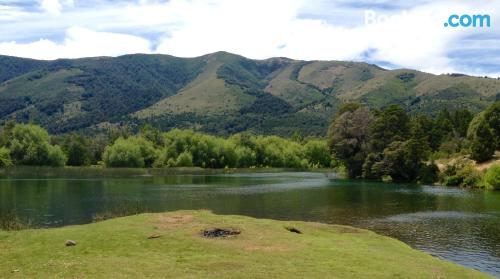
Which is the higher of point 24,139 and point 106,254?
point 24,139

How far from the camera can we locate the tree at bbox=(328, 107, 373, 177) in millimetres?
130375

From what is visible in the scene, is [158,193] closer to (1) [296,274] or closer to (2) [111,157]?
(1) [296,274]

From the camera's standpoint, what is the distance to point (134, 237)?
3131 cm

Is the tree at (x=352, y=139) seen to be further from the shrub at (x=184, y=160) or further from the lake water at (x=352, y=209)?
the shrub at (x=184, y=160)

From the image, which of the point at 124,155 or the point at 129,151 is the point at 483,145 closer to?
the point at 129,151

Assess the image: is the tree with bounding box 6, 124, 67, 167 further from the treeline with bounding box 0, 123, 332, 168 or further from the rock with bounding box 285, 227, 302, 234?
the rock with bounding box 285, 227, 302, 234

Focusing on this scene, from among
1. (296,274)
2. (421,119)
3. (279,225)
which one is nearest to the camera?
(296,274)

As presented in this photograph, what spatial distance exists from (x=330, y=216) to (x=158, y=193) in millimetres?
36626

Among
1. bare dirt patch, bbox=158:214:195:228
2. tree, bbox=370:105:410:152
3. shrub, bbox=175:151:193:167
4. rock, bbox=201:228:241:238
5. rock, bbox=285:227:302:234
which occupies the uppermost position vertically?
tree, bbox=370:105:410:152

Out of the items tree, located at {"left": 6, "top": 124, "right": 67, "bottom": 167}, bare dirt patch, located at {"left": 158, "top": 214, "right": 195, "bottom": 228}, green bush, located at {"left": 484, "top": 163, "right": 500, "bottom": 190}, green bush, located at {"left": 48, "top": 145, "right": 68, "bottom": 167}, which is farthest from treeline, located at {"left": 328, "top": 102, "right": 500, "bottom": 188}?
tree, located at {"left": 6, "top": 124, "right": 67, "bottom": 167}

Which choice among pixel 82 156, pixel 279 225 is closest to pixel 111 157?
pixel 82 156

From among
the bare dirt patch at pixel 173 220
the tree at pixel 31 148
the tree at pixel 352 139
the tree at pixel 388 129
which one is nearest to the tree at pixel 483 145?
the tree at pixel 388 129

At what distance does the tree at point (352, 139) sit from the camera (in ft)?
428

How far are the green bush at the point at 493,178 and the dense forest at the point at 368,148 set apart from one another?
0.17 metres
